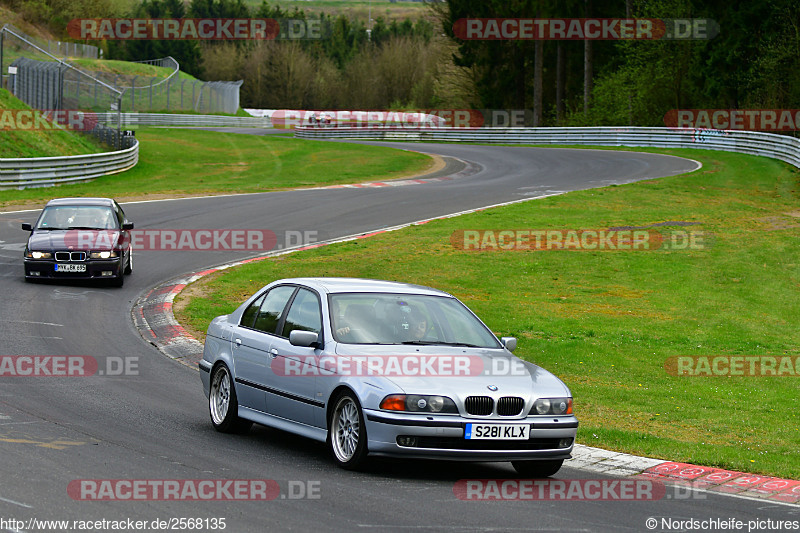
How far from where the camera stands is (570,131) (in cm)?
5897

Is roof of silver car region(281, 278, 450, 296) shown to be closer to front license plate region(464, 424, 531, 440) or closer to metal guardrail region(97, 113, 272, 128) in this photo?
front license plate region(464, 424, 531, 440)

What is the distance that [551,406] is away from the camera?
26.6ft

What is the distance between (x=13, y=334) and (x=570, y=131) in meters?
47.4

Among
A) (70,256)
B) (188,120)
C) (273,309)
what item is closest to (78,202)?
(70,256)

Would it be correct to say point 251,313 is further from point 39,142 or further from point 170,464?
point 39,142

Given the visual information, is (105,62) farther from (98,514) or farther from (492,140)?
(98,514)

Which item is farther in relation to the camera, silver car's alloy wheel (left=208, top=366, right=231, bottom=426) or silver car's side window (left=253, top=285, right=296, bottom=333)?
silver car's alloy wheel (left=208, top=366, right=231, bottom=426)

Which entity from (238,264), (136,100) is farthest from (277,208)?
(136,100)

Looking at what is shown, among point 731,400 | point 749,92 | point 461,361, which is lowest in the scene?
point 731,400

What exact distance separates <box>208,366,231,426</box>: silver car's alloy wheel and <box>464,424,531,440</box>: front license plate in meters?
2.84

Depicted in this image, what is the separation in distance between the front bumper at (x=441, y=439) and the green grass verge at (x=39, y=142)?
33.2 metres

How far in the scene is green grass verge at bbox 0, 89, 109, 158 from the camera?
1531 inches

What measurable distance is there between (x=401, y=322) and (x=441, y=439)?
4.75 ft

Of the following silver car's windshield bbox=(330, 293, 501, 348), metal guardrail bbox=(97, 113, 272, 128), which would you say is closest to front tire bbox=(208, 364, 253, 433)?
silver car's windshield bbox=(330, 293, 501, 348)
